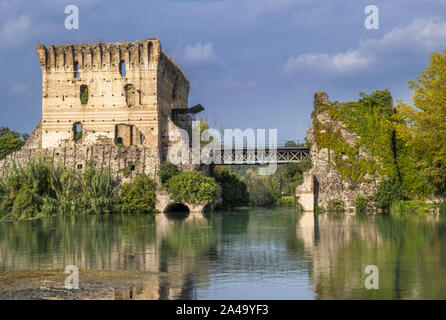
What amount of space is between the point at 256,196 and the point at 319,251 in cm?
3837

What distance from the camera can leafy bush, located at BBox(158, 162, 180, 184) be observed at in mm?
39094

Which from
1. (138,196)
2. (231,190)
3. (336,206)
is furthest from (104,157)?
(336,206)

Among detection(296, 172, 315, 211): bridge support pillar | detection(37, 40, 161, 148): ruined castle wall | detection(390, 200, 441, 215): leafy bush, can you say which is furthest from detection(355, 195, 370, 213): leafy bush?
detection(37, 40, 161, 148): ruined castle wall

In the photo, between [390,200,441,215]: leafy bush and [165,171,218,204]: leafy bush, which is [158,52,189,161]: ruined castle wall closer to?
[165,171,218,204]: leafy bush

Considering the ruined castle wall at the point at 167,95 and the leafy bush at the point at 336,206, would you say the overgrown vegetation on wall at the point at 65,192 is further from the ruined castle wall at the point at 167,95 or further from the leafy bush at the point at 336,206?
the leafy bush at the point at 336,206

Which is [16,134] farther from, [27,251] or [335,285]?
[335,285]

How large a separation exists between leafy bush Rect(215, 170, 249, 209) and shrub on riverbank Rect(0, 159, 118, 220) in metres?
11.3

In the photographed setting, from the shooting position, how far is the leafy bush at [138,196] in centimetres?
3791

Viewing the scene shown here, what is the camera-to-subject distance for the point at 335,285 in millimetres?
10844

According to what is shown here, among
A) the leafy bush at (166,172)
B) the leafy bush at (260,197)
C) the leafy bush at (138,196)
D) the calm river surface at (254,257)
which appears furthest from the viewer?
the leafy bush at (260,197)

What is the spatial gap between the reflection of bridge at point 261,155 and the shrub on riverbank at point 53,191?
9251 millimetres

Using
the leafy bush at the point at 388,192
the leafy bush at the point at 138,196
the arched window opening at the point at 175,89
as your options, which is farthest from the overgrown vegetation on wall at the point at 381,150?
the arched window opening at the point at 175,89

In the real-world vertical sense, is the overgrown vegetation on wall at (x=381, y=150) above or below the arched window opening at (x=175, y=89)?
below
